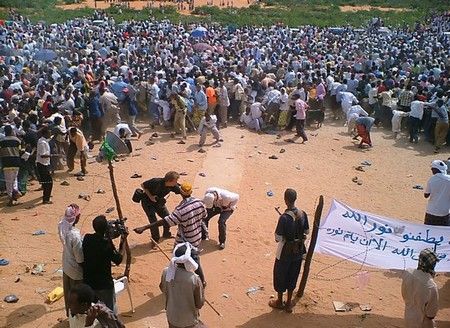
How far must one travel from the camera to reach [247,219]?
9594 millimetres

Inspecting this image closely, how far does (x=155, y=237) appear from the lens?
862 cm

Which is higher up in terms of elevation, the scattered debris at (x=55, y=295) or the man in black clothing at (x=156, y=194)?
the man in black clothing at (x=156, y=194)

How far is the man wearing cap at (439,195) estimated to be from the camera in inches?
299

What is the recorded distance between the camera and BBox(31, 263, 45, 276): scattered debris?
7.69 meters

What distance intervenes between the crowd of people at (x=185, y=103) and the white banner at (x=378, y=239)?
490mm

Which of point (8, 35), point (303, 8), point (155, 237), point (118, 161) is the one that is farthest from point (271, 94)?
point (303, 8)

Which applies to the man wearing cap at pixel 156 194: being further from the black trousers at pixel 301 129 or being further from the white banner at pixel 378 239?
the black trousers at pixel 301 129

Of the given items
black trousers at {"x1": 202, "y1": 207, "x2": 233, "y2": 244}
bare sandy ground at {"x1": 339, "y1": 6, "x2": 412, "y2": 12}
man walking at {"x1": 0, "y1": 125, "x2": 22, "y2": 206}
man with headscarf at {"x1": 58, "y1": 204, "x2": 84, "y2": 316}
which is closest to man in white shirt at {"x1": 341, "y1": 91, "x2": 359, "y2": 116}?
Result: black trousers at {"x1": 202, "y1": 207, "x2": 233, "y2": 244}

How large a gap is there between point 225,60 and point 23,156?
11.1 meters

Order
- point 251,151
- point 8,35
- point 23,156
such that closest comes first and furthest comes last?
point 23,156 → point 251,151 → point 8,35

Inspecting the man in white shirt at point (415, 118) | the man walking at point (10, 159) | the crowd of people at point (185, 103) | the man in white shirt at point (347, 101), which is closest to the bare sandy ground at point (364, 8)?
the crowd of people at point (185, 103)

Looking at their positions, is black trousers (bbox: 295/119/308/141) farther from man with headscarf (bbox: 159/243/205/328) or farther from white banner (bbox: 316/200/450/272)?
man with headscarf (bbox: 159/243/205/328)

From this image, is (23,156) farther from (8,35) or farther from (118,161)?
(8,35)

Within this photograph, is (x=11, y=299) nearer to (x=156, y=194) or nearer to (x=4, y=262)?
(x=4, y=262)
